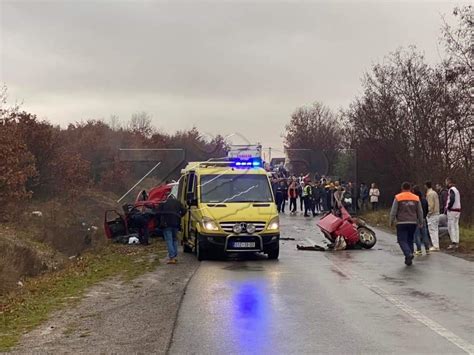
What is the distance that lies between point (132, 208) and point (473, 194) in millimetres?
14537

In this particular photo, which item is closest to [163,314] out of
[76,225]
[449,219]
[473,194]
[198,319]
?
[198,319]

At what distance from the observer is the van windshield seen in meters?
16.4

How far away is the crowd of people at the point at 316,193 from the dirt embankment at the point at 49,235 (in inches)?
384

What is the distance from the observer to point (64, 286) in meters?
12.3

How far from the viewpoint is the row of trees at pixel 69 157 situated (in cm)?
2495

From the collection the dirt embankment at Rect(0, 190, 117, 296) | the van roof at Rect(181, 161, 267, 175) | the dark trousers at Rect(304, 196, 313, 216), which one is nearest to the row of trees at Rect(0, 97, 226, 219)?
the dirt embankment at Rect(0, 190, 117, 296)

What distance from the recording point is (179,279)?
12.7 meters

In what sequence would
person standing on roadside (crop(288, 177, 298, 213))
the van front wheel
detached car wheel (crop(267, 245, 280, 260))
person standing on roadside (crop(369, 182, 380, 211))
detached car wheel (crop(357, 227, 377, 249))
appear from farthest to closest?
person standing on roadside (crop(288, 177, 298, 213)) < person standing on roadside (crop(369, 182, 380, 211)) < detached car wheel (crop(357, 227, 377, 249)) < detached car wheel (crop(267, 245, 280, 260)) < the van front wheel

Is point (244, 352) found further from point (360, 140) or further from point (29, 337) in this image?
point (360, 140)

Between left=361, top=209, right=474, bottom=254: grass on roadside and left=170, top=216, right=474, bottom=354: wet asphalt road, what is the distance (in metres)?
2.91

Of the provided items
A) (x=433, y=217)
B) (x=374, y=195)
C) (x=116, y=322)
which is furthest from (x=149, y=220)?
(x=374, y=195)

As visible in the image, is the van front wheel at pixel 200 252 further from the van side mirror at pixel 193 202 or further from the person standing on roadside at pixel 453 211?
the person standing on roadside at pixel 453 211

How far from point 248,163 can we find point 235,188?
131 centimetres

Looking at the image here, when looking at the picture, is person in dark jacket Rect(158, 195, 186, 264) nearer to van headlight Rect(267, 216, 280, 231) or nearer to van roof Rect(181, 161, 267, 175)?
Answer: van roof Rect(181, 161, 267, 175)
